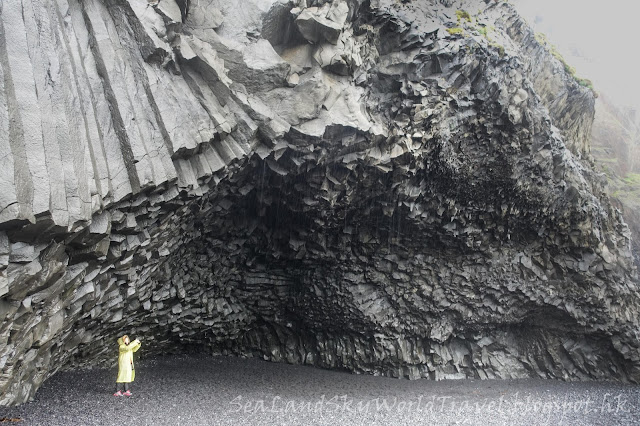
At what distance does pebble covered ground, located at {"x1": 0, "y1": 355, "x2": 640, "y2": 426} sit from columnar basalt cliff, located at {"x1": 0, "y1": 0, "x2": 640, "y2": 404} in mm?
577

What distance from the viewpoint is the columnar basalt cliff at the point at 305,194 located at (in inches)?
249

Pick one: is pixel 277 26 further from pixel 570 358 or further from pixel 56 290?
pixel 570 358

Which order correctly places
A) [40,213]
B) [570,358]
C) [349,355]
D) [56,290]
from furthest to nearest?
1. [570,358]
2. [349,355]
3. [56,290]
4. [40,213]

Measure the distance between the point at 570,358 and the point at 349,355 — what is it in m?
7.35

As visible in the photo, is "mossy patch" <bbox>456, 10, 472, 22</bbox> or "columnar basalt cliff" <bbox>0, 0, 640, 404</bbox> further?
"mossy patch" <bbox>456, 10, 472, 22</bbox>

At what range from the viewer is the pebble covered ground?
8516mm

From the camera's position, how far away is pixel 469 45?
10.7m

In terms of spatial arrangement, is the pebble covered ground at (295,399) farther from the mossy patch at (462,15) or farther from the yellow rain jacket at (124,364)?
the mossy patch at (462,15)

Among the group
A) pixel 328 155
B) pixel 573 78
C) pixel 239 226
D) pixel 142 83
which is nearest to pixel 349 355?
pixel 239 226

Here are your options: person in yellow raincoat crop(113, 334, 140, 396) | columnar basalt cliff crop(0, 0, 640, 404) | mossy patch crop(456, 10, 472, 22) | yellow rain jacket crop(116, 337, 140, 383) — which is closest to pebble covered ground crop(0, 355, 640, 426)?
person in yellow raincoat crop(113, 334, 140, 396)

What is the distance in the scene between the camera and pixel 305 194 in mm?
10672

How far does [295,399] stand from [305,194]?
4.87m

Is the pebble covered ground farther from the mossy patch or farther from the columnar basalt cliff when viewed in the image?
the mossy patch

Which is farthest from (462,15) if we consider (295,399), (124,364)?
(124,364)
